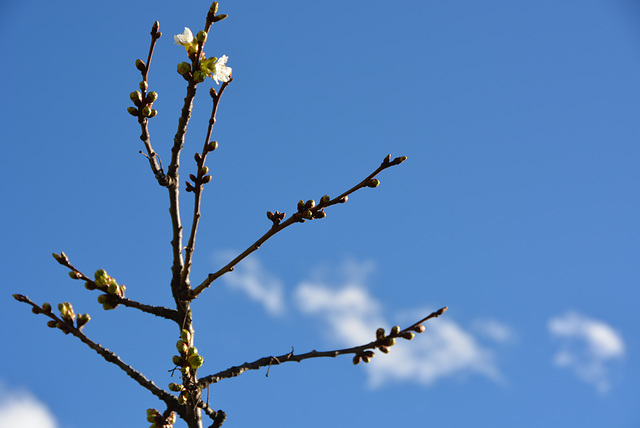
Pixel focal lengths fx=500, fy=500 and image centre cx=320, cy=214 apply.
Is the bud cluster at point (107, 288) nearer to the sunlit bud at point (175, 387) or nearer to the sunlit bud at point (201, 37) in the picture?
the sunlit bud at point (175, 387)

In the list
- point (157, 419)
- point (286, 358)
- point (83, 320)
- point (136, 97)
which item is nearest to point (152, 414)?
point (157, 419)

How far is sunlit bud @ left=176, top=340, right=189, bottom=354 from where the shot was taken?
2440 millimetres

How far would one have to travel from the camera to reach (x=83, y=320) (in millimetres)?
2439

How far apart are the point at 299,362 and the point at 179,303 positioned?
70cm

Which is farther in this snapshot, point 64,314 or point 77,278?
point 77,278

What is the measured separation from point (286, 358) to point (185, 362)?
1.62ft

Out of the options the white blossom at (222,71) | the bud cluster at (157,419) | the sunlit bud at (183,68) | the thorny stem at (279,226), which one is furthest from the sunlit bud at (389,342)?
the sunlit bud at (183,68)

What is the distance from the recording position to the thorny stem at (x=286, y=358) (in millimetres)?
2484

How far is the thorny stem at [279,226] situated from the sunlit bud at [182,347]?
242 millimetres

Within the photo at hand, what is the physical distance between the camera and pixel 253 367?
2.57 metres

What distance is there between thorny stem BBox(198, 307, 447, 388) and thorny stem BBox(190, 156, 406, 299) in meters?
0.43

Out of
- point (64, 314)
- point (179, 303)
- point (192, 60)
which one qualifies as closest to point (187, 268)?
point (179, 303)

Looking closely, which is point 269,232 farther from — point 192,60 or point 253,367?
point 192,60

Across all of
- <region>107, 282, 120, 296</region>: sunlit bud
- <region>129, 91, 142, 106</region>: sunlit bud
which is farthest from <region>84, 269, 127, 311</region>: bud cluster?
<region>129, 91, 142, 106</region>: sunlit bud
